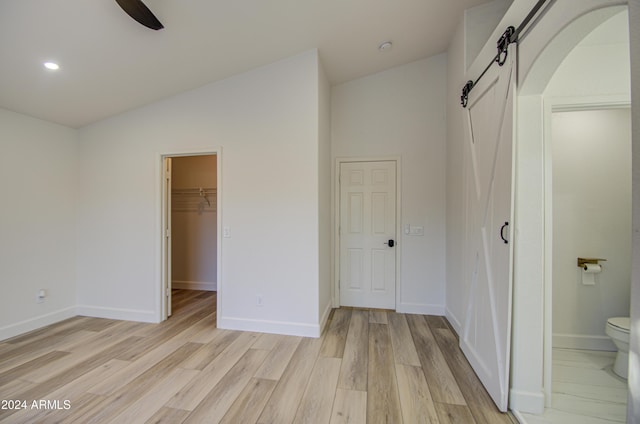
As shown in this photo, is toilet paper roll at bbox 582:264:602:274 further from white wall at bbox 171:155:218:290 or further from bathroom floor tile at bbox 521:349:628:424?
white wall at bbox 171:155:218:290

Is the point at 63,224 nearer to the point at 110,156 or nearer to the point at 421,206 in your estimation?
the point at 110,156

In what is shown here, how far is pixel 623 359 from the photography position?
203 centimetres

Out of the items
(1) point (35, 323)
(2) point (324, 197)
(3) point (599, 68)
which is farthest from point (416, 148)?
(1) point (35, 323)

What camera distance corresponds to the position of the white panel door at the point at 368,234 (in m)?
3.50

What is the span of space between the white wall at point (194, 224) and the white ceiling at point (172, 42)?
1.43m

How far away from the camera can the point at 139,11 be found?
150 cm

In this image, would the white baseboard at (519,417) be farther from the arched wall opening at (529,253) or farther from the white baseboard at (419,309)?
the white baseboard at (419,309)

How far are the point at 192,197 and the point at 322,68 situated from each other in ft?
10.2

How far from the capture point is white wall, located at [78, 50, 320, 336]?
277cm

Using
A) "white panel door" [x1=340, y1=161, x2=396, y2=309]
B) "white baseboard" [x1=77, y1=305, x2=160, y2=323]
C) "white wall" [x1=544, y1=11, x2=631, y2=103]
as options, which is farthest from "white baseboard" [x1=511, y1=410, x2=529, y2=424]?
"white baseboard" [x1=77, y1=305, x2=160, y2=323]

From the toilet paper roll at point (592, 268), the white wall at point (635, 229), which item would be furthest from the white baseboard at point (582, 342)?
the white wall at point (635, 229)

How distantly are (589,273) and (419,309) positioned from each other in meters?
1.74

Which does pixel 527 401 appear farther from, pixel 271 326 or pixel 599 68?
pixel 599 68

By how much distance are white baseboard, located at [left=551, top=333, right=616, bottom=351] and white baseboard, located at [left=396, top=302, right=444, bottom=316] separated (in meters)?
1.12
